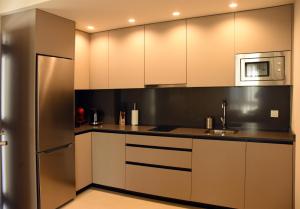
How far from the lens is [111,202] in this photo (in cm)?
A: 307

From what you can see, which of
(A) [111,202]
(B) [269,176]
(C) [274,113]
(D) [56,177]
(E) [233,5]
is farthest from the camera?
(A) [111,202]

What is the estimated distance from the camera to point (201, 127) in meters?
3.34

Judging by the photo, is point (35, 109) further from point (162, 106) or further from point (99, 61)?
point (162, 106)

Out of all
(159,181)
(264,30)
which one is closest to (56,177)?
(159,181)

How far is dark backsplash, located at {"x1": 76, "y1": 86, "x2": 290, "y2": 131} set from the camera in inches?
117

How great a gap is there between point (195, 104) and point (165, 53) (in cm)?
85

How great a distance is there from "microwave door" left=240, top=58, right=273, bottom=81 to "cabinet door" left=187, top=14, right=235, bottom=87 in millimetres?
137

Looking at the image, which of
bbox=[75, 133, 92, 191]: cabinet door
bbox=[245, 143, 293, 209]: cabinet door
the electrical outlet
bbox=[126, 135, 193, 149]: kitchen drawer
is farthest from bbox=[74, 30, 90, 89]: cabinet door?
the electrical outlet

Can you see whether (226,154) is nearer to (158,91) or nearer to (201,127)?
(201,127)

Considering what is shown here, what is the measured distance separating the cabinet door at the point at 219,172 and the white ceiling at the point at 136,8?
5.13 ft

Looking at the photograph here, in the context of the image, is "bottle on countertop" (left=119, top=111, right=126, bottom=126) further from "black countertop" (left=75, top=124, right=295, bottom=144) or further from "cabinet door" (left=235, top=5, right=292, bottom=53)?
"cabinet door" (left=235, top=5, right=292, bottom=53)

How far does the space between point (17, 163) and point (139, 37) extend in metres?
2.28

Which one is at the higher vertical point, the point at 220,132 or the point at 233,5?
the point at 233,5

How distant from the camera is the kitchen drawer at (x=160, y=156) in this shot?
2855 millimetres
